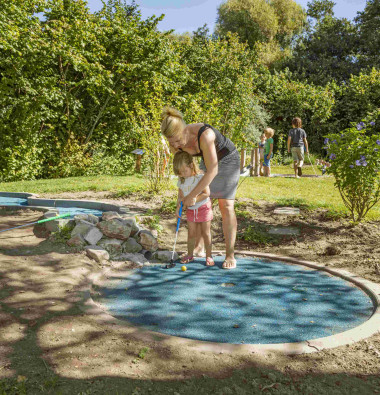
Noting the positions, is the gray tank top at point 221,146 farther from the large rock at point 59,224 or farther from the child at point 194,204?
→ the large rock at point 59,224

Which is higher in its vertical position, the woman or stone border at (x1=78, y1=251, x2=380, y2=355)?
the woman

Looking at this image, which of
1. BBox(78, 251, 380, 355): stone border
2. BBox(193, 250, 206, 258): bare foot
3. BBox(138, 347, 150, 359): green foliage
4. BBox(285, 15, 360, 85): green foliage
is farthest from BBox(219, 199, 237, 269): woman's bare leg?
BBox(285, 15, 360, 85): green foliage

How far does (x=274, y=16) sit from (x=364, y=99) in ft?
45.1

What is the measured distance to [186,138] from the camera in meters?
3.96

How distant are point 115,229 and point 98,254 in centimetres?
50

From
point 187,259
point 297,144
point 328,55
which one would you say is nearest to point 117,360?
point 187,259

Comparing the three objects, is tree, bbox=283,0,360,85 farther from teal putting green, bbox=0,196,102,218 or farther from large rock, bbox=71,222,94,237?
large rock, bbox=71,222,94,237

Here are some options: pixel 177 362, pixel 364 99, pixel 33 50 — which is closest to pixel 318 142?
pixel 364 99

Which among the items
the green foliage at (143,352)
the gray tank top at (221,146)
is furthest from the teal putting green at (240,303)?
the gray tank top at (221,146)

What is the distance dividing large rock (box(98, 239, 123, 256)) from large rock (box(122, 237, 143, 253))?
0.22ft

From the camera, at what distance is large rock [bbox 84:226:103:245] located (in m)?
4.88

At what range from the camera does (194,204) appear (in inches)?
170

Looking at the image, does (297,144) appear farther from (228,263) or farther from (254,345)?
(254,345)

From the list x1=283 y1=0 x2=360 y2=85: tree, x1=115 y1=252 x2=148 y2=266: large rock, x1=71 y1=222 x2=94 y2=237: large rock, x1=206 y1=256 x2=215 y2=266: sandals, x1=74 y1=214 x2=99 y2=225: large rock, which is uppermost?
x1=283 y1=0 x2=360 y2=85: tree
